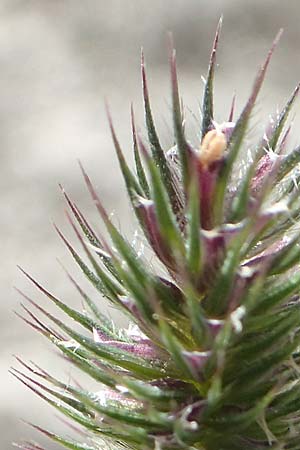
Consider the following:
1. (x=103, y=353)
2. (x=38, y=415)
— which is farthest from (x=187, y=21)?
(x=103, y=353)

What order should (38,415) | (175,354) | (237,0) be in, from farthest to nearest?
1. (237,0)
2. (38,415)
3. (175,354)

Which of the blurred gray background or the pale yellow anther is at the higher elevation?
the blurred gray background

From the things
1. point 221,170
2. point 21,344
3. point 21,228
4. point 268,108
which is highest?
point 268,108

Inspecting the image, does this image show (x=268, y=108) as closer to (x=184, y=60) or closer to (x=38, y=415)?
(x=184, y=60)

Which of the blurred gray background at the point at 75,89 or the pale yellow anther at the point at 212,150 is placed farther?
the blurred gray background at the point at 75,89

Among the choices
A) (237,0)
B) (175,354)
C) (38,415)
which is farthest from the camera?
(237,0)
